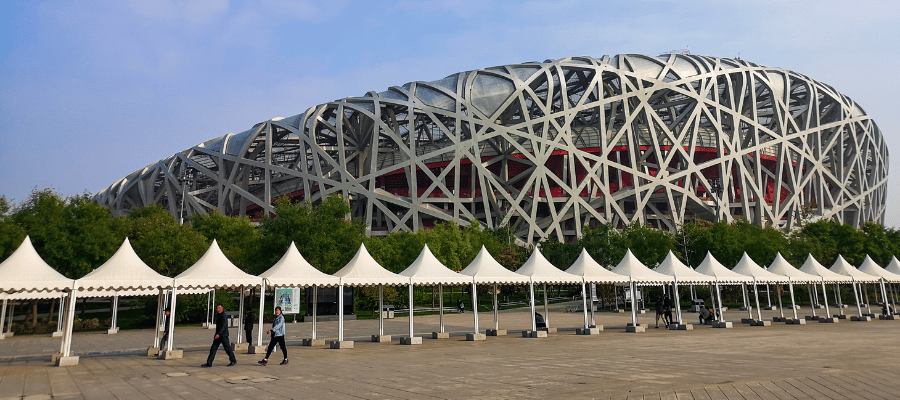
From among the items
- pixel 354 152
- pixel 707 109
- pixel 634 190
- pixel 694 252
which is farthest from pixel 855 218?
pixel 354 152

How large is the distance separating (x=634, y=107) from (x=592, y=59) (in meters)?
6.68

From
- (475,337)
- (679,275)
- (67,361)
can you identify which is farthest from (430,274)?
(679,275)

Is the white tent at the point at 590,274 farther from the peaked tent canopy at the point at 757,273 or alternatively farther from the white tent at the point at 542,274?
the peaked tent canopy at the point at 757,273

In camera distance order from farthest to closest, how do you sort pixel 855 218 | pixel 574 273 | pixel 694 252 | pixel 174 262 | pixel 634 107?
pixel 855 218, pixel 634 107, pixel 694 252, pixel 174 262, pixel 574 273

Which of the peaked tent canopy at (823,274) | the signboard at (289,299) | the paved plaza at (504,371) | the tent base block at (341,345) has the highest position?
the peaked tent canopy at (823,274)

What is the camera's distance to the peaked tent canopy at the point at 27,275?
14477mm

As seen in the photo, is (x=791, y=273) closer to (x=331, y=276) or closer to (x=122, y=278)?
(x=331, y=276)

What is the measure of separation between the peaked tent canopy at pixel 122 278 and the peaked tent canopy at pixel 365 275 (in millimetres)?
5477

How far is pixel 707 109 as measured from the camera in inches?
2263

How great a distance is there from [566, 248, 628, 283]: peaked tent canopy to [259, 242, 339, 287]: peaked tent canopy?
1036cm

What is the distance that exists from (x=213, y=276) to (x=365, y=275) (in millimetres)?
4879

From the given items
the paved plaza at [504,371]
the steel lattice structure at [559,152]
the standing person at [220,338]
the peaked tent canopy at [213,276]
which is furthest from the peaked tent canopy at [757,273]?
the steel lattice structure at [559,152]

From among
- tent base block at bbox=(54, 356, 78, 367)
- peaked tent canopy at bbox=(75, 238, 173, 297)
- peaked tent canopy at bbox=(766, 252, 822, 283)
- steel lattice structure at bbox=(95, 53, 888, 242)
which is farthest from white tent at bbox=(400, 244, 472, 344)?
steel lattice structure at bbox=(95, 53, 888, 242)

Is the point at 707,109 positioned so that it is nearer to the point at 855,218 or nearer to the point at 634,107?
the point at 634,107
